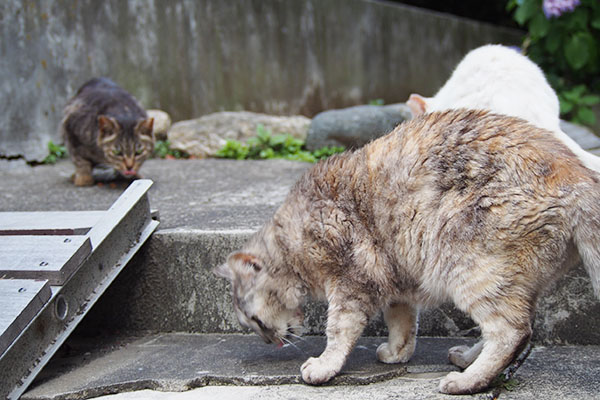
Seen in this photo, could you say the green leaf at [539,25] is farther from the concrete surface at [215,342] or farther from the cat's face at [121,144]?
the cat's face at [121,144]

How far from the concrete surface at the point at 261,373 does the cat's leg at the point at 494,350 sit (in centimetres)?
5

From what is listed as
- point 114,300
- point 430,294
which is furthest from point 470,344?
point 114,300

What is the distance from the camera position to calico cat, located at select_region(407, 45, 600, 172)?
136 inches

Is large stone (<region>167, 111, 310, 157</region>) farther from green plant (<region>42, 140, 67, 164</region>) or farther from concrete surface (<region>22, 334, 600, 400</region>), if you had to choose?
concrete surface (<region>22, 334, 600, 400</region>)

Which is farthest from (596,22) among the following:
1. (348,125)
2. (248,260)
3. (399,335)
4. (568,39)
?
(248,260)

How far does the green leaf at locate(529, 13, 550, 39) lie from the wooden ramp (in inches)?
202

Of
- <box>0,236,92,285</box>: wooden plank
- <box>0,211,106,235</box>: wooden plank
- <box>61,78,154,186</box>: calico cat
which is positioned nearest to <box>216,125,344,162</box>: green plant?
<box>61,78,154,186</box>: calico cat

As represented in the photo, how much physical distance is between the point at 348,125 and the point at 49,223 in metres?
4.01

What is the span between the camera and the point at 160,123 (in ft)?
23.5

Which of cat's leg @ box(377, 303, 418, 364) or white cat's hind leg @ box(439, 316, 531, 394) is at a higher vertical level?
white cat's hind leg @ box(439, 316, 531, 394)

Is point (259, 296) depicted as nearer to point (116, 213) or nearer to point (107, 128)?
point (116, 213)

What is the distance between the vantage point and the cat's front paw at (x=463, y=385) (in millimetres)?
2512

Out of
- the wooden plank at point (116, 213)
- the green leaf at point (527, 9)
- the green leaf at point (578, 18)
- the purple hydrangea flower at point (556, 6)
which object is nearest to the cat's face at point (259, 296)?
the wooden plank at point (116, 213)

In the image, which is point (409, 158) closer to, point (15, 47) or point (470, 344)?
point (470, 344)
